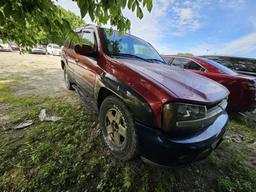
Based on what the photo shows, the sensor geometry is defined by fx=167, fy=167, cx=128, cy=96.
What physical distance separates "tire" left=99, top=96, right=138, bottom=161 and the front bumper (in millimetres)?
124

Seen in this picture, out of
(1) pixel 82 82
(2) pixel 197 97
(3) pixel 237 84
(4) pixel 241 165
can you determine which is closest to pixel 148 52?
(1) pixel 82 82

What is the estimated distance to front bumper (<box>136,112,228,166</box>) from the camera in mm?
1522

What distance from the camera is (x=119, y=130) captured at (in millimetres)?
2076

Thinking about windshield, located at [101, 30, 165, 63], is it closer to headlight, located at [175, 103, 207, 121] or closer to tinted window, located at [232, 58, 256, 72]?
headlight, located at [175, 103, 207, 121]

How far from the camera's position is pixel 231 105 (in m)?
3.66

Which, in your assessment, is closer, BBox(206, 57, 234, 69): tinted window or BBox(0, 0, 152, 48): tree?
BBox(0, 0, 152, 48): tree

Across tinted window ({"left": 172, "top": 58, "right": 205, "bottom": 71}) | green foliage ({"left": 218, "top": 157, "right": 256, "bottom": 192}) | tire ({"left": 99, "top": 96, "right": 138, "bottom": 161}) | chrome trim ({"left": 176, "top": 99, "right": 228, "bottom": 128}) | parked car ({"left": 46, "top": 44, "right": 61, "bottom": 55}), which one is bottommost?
parked car ({"left": 46, "top": 44, "right": 61, "bottom": 55})

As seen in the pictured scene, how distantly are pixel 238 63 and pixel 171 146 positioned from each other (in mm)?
5808

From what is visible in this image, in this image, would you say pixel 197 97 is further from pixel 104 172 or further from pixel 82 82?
pixel 82 82

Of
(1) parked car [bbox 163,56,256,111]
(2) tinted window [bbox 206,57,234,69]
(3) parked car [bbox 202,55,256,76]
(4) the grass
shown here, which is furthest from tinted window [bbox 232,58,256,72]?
(4) the grass

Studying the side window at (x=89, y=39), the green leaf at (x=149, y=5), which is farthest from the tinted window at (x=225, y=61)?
the green leaf at (x=149, y=5)

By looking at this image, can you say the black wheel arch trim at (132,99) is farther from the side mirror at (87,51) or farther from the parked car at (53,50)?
the parked car at (53,50)

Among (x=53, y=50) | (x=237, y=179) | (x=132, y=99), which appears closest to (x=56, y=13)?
(x=132, y=99)

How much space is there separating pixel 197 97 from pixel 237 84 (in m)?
2.53
